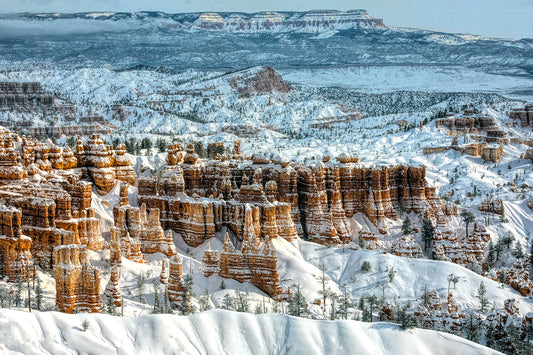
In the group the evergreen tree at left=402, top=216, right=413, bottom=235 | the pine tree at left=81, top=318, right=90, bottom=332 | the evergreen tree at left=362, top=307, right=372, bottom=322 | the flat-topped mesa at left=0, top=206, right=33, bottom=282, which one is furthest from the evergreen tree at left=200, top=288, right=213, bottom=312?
the evergreen tree at left=402, top=216, right=413, bottom=235

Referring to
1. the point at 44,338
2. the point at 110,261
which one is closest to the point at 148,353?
the point at 44,338

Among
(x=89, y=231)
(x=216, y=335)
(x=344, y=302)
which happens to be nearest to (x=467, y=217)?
(x=344, y=302)

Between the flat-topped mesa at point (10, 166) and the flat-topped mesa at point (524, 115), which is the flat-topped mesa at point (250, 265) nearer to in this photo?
the flat-topped mesa at point (10, 166)

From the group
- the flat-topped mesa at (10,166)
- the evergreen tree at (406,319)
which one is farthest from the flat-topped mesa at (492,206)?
the flat-topped mesa at (10,166)

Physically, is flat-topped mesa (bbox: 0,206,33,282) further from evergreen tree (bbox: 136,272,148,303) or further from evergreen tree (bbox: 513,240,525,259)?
evergreen tree (bbox: 513,240,525,259)

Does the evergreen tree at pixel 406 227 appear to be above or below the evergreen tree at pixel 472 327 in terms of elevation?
above

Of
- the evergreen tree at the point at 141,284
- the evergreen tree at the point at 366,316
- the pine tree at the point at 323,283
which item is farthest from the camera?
the pine tree at the point at 323,283

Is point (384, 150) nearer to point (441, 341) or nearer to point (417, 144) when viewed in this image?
point (417, 144)

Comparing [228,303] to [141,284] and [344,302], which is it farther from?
[344,302]
